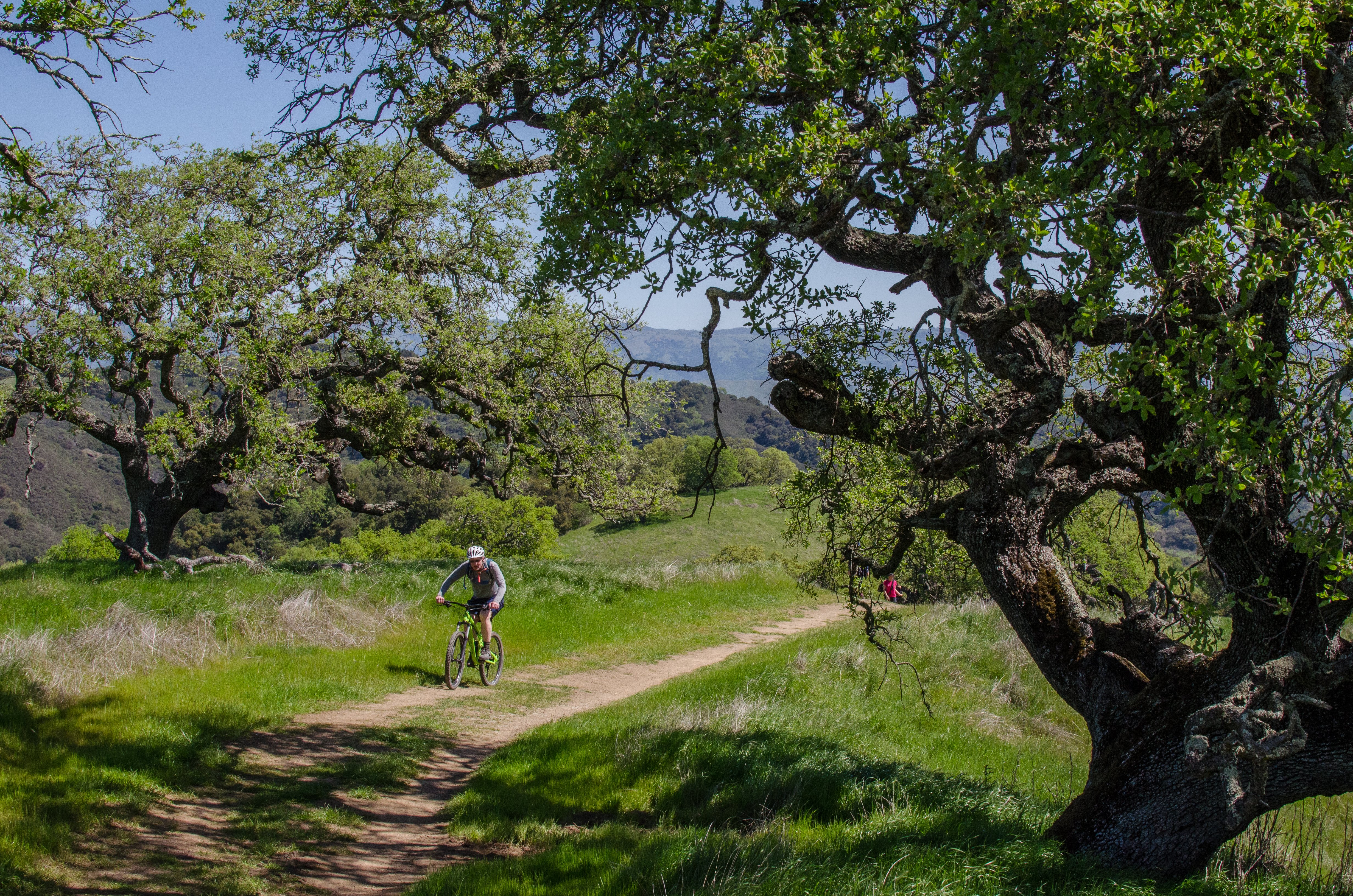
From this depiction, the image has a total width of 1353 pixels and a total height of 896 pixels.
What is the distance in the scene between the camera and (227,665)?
428 inches

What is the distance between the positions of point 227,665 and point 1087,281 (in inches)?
453

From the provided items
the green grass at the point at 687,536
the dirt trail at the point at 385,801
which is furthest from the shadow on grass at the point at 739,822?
the green grass at the point at 687,536

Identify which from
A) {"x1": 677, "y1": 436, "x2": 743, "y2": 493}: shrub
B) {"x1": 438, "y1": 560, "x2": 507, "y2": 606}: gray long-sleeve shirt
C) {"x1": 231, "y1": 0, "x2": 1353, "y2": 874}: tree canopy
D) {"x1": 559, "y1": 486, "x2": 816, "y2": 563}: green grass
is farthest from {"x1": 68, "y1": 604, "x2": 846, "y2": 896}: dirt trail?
{"x1": 677, "y1": 436, "x2": 743, "y2": 493}: shrub

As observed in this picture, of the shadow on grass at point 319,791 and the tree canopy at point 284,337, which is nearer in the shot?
the shadow on grass at point 319,791

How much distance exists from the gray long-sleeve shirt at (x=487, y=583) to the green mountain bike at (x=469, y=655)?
0.25 m

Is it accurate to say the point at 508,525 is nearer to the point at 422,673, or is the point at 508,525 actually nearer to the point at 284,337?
the point at 284,337

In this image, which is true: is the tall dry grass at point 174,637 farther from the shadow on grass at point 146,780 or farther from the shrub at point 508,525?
the shrub at point 508,525

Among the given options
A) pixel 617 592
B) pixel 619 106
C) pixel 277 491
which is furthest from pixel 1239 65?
pixel 617 592

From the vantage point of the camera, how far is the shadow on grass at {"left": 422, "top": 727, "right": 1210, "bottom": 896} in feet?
15.2

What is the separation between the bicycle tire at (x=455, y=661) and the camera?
12.1 metres

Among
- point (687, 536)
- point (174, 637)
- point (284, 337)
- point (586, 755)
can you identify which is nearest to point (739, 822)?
point (586, 755)

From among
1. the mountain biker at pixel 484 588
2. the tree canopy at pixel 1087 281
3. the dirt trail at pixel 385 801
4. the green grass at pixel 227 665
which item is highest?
the tree canopy at pixel 1087 281

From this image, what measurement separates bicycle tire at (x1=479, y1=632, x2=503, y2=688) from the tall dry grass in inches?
90.3

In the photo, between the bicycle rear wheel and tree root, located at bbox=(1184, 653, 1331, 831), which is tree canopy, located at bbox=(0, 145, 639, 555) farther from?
tree root, located at bbox=(1184, 653, 1331, 831)
